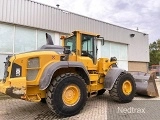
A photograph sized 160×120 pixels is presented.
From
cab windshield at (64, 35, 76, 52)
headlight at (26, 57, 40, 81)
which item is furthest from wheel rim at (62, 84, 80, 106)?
cab windshield at (64, 35, 76, 52)

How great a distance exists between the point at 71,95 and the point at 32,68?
4.66 ft

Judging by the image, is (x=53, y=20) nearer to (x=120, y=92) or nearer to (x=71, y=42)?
(x=71, y=42)

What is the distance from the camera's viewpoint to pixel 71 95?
5926 millimetres

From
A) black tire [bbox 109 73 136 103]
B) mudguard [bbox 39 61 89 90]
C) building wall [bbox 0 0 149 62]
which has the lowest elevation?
black tire [bbox 109 73 136 103]

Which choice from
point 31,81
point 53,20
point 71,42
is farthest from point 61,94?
point 53,20

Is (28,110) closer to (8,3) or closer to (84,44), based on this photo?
(84,44)

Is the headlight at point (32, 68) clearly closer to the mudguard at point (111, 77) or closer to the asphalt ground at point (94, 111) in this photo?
the asphalt ground at point (94, 111)

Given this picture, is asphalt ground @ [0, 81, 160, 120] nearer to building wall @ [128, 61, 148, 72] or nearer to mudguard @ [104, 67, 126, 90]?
mudguard @ [104, 67, 126, 90]

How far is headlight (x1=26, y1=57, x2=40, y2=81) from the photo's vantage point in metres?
5.65

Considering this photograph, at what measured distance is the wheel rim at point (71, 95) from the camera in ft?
18.8

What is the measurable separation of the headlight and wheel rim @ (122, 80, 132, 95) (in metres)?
3.72

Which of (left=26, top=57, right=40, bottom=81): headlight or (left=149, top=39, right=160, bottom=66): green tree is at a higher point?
(left=149, top=39, right=160, bottom=66): green tree

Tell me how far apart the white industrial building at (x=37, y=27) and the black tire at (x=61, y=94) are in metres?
6.39

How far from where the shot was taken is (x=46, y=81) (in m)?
5.38
